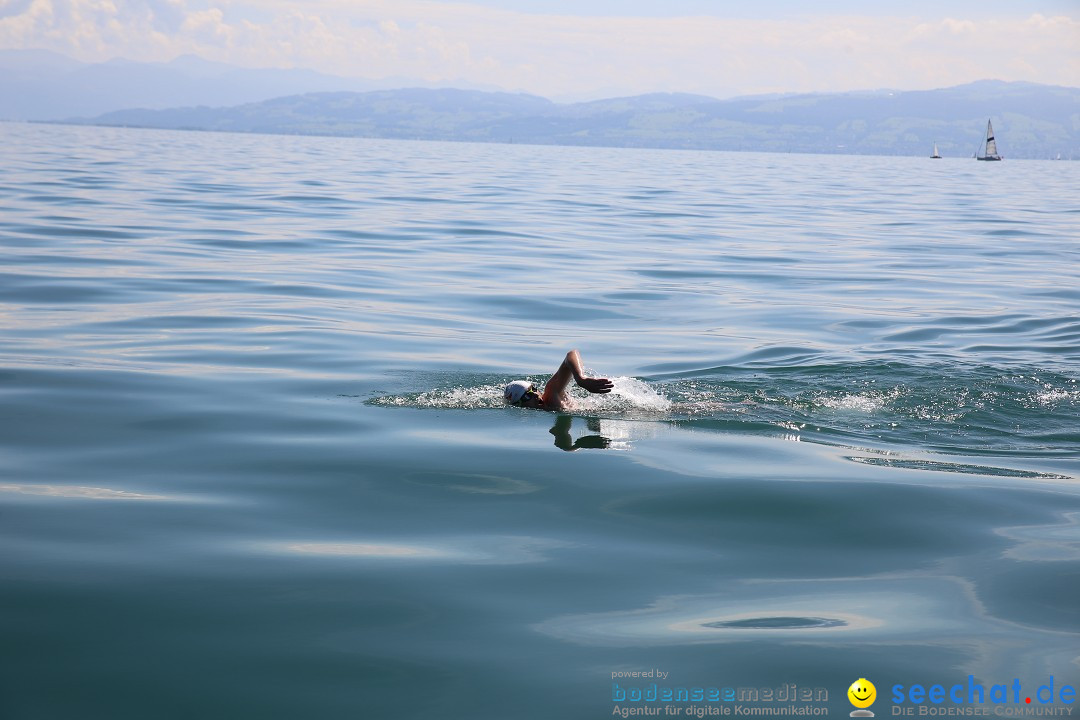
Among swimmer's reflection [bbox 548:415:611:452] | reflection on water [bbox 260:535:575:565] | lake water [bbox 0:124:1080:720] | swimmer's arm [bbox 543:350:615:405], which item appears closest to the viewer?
lake water [bbox 0:124:1080:720]

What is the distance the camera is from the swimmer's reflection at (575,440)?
9.98 meters

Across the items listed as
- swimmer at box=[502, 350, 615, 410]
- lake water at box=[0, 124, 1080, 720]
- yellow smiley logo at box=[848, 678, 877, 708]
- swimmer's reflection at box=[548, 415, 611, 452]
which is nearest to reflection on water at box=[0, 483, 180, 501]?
lake water at box=[0, 124, 1080, 720]

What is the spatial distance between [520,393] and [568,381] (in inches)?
20.9

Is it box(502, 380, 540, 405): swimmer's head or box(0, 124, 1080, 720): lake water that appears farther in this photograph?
box(502, 380, 540, 405): swimmer's head

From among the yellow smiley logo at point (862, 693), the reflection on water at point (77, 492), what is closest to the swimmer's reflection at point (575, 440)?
the reflection on water at point (77, 492)

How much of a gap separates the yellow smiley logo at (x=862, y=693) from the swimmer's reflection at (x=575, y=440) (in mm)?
4662

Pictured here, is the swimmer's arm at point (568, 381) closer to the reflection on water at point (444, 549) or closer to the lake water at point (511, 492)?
the lake water at point (511, 492)

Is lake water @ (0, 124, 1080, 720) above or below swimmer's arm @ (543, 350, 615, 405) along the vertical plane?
below

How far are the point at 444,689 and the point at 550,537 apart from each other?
2.20 meters

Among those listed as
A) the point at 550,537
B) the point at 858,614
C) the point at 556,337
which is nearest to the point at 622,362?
the point at 556,337

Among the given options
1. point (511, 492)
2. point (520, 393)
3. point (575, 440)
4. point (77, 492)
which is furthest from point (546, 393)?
point (77, 492)

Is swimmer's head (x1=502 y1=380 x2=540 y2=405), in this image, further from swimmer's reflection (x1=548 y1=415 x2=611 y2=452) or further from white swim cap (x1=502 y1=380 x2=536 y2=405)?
swimmer's reflection (x1=548 y1=415 x2=611 y2=452)

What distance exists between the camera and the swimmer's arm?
10201 mm

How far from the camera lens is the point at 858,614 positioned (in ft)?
20.4
